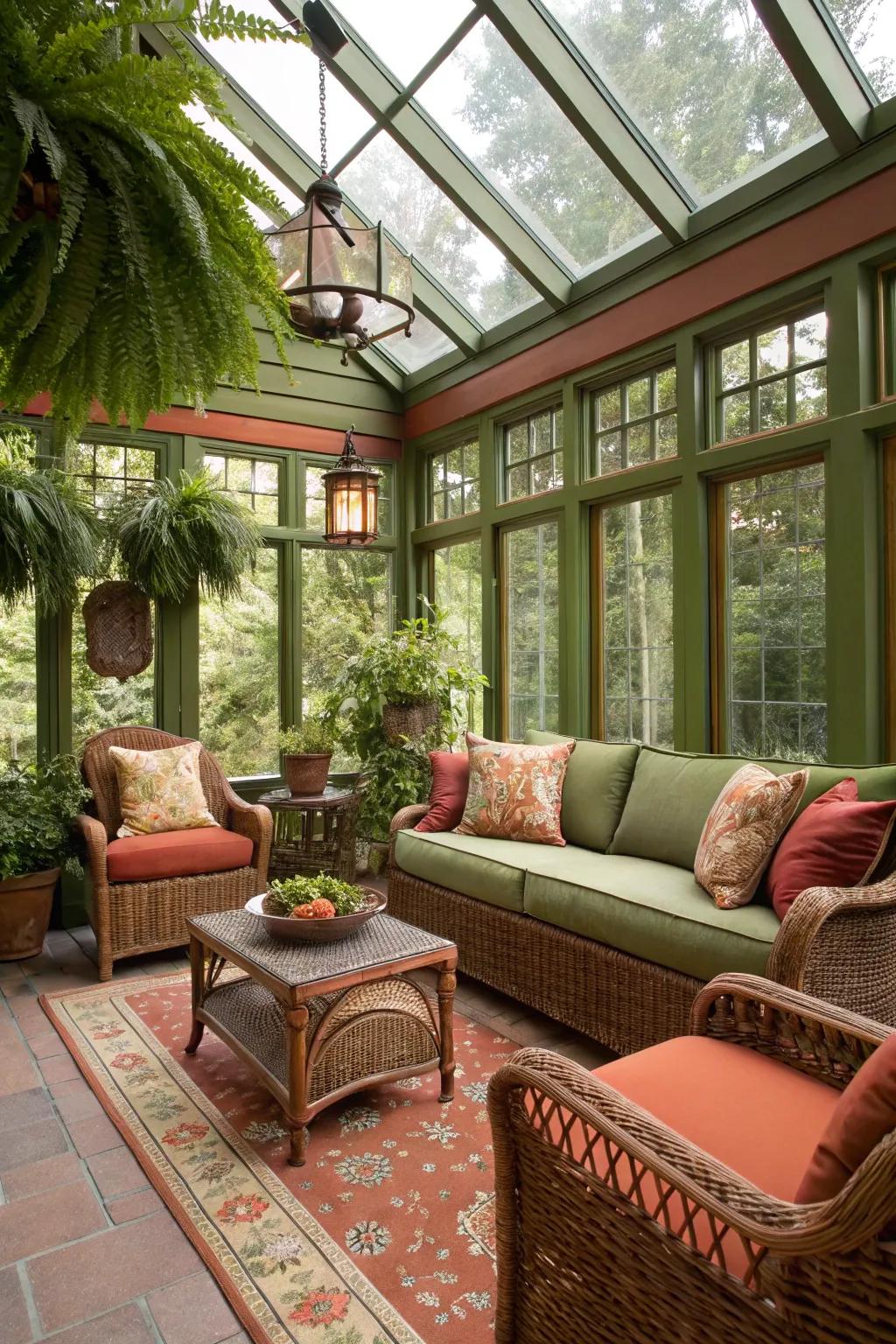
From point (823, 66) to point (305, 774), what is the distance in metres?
3.74

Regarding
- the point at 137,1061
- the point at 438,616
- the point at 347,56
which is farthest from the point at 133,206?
the point at 438,616

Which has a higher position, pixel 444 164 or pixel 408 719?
pixel 444 164

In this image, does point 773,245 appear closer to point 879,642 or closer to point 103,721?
point 879,642

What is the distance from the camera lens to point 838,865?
2.38 meters

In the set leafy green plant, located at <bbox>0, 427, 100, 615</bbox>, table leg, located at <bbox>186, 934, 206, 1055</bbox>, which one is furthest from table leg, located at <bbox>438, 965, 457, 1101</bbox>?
leafy green plant, located at <bbox>0, 427, 100, 615</bbox>

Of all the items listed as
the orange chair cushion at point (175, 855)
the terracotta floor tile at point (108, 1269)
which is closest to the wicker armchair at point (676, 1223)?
the terracotta floor tile at point (108, 1269)

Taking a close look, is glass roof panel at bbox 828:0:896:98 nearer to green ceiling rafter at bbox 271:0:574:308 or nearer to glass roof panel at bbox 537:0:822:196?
glass roof panel at bbox 537:0:822:196

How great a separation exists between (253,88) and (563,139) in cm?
164

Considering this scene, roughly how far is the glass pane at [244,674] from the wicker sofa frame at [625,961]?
4.87 ft

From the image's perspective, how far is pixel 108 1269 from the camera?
1.85 m

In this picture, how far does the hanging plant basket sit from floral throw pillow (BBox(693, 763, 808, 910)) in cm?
218

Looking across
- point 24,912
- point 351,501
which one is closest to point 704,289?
point 351,501

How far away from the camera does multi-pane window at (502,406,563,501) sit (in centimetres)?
462

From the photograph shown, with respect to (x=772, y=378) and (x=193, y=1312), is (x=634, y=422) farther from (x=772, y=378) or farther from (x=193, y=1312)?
(x=193, y=1312)
